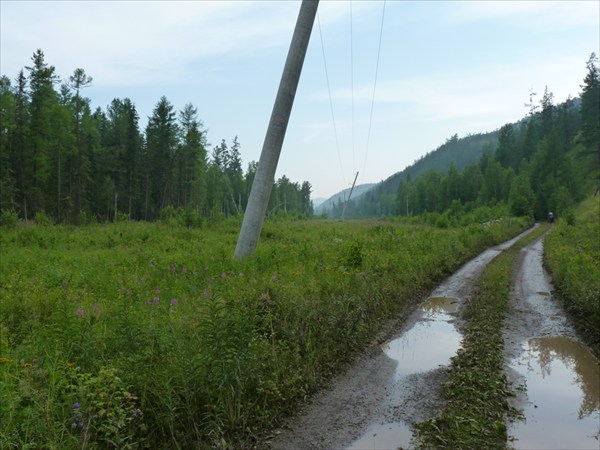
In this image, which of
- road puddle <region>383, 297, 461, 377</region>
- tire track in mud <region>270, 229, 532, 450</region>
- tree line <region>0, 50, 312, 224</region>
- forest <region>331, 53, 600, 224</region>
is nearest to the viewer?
tire track in mud <region>270, 229, 532, 450</region>

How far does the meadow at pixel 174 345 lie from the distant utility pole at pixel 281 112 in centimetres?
150

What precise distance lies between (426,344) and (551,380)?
208cm

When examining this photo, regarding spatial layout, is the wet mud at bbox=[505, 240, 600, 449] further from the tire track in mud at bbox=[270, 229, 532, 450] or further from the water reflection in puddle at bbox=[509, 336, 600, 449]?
the tire track in mud at bbox=[270, 229, 532, 450]

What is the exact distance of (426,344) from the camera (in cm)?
752

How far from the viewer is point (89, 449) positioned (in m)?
3.16

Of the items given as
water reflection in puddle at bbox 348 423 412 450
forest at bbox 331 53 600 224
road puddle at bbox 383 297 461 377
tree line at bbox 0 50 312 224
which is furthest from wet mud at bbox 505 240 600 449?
forest at bbox 331 53 600 224

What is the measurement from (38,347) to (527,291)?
13256mm

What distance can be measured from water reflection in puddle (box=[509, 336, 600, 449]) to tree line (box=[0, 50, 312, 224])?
22327 millimetres

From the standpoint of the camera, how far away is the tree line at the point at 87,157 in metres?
38.9

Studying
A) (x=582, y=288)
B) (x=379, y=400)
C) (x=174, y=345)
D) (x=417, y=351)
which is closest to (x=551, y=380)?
(x=417, y=351)

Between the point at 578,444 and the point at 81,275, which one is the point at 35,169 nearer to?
the point at 81,275

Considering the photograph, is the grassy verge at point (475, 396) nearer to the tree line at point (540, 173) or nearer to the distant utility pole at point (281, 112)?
the distant utility pole at point (281, 112)

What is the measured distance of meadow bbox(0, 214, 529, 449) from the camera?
344 cm

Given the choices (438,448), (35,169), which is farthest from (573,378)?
(35,169)
